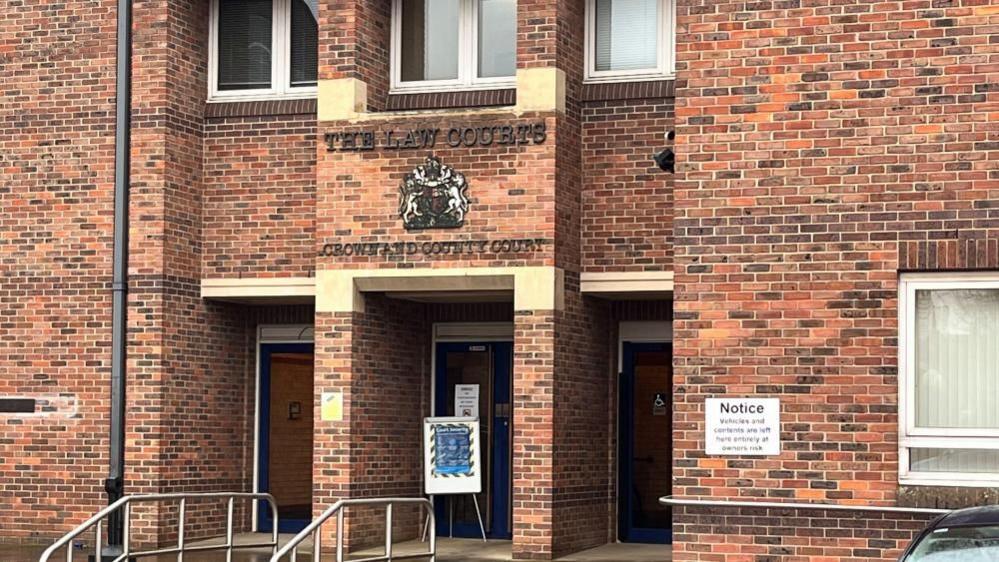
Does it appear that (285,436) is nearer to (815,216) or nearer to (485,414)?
(485,414)

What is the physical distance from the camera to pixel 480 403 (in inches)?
797

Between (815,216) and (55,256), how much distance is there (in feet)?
31.8

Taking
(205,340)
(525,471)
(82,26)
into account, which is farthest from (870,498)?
(82,26)

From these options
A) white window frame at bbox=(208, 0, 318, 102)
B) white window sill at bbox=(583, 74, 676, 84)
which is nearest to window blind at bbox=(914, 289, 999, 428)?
white window sill at bbox=(583, 74, 676, 84)

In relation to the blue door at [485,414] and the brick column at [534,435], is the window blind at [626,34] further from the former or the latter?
the blue door at [485,414]

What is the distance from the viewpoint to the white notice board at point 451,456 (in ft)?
63.0

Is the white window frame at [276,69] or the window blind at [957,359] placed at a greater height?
the white window frame at [276,69]

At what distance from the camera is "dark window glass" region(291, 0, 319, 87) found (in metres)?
19.6

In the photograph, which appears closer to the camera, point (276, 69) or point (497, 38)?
point (497, 38)

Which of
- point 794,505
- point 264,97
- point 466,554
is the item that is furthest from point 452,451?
point 794,505

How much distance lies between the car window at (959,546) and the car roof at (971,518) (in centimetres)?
3

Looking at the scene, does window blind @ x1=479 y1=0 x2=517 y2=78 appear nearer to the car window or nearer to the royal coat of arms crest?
the royal coat of arms crest

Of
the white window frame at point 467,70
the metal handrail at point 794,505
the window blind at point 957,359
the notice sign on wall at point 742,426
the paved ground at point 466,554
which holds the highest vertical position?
the white window frame at point 467,70

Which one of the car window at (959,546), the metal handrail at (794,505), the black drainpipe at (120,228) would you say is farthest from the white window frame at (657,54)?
the car window at (959,546)
